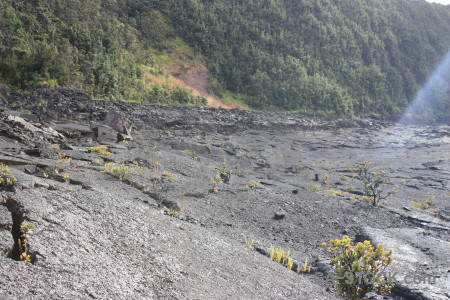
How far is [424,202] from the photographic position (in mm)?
16438

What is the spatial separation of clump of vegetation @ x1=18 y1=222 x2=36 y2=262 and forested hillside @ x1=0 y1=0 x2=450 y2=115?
2336 cm

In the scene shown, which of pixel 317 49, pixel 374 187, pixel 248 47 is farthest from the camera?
pixel 317 49

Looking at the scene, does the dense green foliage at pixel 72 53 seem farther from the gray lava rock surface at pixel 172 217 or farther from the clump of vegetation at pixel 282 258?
the clump of vegetation at pixel 282 258

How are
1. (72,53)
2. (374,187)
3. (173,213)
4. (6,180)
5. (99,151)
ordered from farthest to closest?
1. (72,53)
2. (374,187)
3. (99,151)
4. (173,213)
5. (6,180)

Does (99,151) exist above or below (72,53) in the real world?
below

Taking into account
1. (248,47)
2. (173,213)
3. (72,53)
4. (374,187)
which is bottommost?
(374,187)

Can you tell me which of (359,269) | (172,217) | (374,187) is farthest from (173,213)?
(374,187)

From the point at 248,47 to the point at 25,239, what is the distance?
6009 centimetres

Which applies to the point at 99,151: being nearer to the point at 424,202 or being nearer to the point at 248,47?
the point at 424,202

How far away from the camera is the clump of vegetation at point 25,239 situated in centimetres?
427

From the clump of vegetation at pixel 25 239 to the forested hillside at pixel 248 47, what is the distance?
23.4 meters

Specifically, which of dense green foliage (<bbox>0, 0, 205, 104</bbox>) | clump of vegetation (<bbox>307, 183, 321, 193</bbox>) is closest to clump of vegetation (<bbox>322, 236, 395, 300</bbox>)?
clump of vegetation (<bbox>307, 183, 321, 193</bbox>)

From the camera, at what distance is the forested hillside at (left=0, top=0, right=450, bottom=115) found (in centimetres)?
2986

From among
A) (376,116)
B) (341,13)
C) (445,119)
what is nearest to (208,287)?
(376,116)
